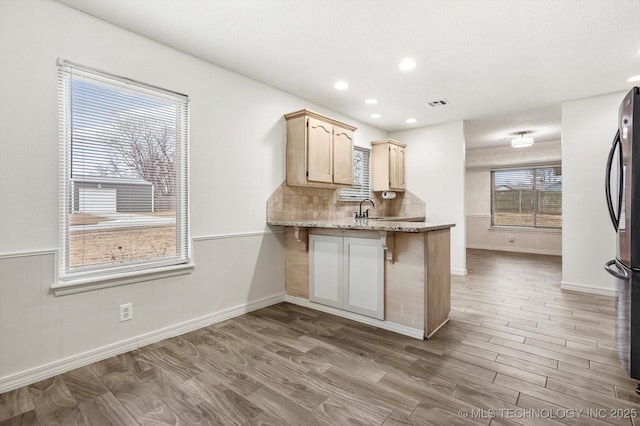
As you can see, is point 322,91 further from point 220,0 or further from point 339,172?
point 220,0

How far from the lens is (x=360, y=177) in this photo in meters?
5.36

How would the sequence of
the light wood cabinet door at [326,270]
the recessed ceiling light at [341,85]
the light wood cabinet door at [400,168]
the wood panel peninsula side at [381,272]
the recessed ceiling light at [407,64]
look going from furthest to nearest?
the light wood cabinet door at [400,168] < the recessed ceiling light at [341,85] < the light wood cabinet door at [326,270] < the recessed ceiling light at [407,64] < the wood panel peninsula side at [381,272]

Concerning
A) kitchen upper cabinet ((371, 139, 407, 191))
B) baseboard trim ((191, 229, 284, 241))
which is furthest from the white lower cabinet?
kitchen upper cabinet ((371, 139, 407, 191))

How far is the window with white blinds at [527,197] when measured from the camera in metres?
7.59

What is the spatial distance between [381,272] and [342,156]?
1.86m

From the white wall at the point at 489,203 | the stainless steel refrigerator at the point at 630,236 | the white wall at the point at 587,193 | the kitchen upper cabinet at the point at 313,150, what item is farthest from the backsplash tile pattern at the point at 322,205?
the white wall at the point at 489,203

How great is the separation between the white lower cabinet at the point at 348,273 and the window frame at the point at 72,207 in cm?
130

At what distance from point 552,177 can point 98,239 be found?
8991mm

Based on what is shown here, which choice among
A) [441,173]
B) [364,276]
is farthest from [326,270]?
[441,173]

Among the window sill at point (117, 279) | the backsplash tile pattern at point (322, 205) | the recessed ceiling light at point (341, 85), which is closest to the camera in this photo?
the window sill at point (117, 279)

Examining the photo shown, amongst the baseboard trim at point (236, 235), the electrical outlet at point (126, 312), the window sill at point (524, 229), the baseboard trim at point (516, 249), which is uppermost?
the baseboard trim at point (236, 235)

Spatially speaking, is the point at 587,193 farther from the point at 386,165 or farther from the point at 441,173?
the point at 386,165

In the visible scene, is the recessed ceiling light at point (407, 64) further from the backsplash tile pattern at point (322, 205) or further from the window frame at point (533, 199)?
the window frame at point (533, 199)

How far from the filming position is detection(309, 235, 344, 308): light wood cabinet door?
128 inches
